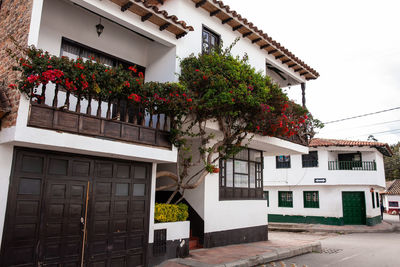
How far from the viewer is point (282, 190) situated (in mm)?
25469

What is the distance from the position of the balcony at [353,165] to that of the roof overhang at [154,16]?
735 inches

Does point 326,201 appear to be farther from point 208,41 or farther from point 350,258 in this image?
point 208,41

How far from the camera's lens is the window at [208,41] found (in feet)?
34.9

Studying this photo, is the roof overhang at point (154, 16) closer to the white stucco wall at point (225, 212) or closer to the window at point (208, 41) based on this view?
the window at point (208, 41)

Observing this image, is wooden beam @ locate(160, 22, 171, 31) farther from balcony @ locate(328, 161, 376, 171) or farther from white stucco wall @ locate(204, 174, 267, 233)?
balcony @ locate(328, 161, 376, 171)

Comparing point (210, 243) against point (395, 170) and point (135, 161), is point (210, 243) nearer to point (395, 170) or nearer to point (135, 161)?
point (135, 161)

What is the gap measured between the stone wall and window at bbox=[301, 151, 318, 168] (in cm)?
2206

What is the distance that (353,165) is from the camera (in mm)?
23984

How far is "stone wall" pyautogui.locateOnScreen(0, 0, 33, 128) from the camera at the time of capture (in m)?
6.11

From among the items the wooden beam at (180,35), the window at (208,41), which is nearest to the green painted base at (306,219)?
the window at (208,41)

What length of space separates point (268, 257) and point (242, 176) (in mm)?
3756

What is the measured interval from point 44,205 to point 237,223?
24.7 feet

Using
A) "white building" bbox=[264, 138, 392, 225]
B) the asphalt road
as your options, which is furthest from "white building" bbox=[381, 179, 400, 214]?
the asphalt road

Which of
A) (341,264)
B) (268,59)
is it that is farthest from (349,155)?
(341,264)
